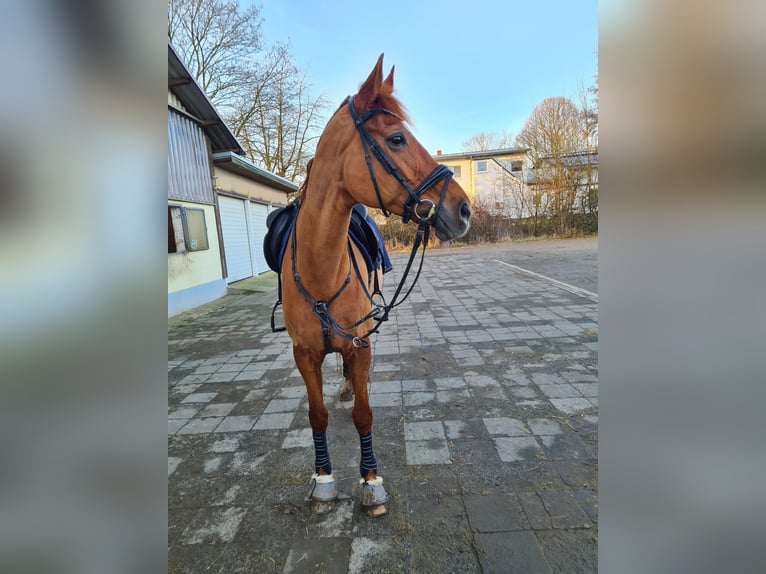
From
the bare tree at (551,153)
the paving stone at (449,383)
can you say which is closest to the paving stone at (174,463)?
the paving stone at (449,383)

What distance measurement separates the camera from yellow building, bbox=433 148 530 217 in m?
22.5

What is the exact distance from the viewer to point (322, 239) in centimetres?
178

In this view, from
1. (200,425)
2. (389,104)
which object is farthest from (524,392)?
(200,425)

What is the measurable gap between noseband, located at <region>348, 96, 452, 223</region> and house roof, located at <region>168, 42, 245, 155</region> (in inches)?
236

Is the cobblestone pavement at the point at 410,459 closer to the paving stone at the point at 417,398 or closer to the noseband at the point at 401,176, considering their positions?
the paving stone at the point at 417,398

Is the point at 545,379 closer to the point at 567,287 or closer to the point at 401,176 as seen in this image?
the point at 401,176

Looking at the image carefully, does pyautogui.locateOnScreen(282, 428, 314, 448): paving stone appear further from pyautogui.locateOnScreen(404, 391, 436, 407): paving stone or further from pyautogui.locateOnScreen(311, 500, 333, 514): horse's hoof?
pyautogui.locateOnScreen(404, 391, 436, 407): paving stone

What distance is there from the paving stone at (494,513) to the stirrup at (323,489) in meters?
0.75

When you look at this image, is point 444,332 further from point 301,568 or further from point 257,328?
point 301,568

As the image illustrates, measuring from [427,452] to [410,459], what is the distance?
138 mm

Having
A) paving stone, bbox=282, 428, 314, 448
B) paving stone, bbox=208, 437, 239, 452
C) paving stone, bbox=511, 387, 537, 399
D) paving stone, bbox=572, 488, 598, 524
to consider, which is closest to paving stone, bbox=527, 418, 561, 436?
paving stone, bbox=511, 387, 537, 399

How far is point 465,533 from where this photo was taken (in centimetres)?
182
